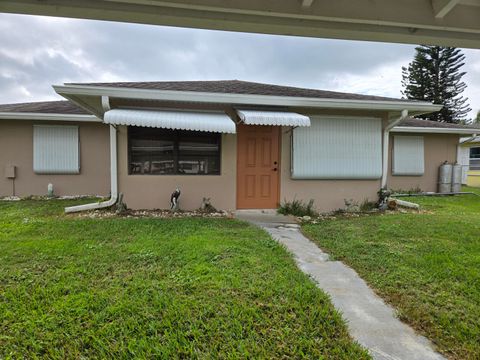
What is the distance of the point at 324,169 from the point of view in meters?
8.53

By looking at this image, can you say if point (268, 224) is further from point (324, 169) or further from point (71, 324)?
point (71, 324)

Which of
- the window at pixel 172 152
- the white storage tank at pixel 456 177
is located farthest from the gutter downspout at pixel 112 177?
the white storage tank at pixel 456 177

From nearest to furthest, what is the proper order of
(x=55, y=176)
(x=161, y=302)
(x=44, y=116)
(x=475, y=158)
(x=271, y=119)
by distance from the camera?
(x=161, y=302), (x=271, y=119), (x=44, y=116), (x=55, y=176), (x=475, y=158)

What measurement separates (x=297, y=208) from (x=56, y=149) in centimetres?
974

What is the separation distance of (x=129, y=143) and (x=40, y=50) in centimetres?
1356

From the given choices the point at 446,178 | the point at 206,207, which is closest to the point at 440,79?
the point at 446,178

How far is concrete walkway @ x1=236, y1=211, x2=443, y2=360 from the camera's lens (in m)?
2.54

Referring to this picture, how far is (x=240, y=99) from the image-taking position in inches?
302

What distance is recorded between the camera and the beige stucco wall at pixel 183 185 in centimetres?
790

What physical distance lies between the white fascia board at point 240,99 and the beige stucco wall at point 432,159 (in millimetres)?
6336

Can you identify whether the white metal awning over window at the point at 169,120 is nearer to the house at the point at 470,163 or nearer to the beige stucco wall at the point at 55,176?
the beige stucco wall at the point at 55,176

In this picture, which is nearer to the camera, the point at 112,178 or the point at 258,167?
the point at 112,178

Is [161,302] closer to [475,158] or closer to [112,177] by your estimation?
[112,177]

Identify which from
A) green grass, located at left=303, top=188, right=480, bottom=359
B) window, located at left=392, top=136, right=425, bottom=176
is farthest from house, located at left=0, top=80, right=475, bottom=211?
window, located at left=392, top=136, right=425, bottom=176
